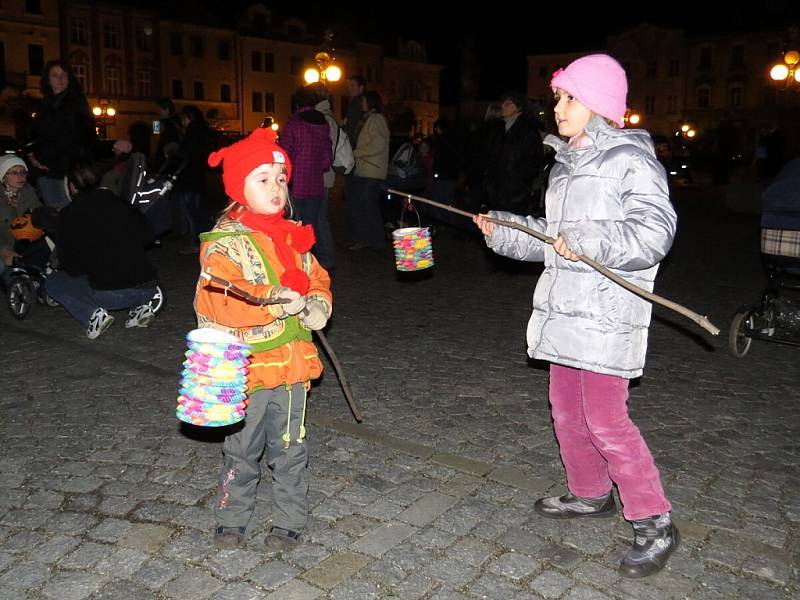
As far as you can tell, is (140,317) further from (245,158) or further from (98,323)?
(245,158)

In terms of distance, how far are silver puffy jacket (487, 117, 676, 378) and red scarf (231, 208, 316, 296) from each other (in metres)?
1.04

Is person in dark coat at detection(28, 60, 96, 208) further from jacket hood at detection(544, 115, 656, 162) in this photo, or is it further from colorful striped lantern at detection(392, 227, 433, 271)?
jacket hood at detection(544, 115, 656, 162)

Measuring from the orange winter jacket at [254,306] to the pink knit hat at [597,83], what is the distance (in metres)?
1.33

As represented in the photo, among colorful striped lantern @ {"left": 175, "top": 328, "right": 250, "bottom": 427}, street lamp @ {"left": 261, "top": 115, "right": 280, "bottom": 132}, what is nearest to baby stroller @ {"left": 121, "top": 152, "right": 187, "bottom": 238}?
street lamp @ {"left": 261, "top": 115, "right": 280, "bottom": 132}

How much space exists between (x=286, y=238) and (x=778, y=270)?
4.97 metres

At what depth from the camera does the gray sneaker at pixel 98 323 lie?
7.13 meters

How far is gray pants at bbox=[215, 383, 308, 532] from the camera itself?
3520 mm

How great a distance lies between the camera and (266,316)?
10.9 feet

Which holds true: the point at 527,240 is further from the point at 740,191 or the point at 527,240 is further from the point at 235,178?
the point at 740,191

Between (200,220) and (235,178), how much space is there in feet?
29.2

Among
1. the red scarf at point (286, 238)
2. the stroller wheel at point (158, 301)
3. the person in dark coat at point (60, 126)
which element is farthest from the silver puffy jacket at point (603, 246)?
the person in dark coat at point (60, 126)

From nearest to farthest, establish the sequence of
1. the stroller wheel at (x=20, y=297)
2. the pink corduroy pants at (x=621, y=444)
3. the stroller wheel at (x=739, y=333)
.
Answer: the pink corduroy pants at (x=621, y=444), the stroller wheel at (x=739, y=333), the stroller wheel at (x=20, y=297)

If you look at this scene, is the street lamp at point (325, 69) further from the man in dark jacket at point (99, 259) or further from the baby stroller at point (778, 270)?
the baby stroller at point (778, 270)

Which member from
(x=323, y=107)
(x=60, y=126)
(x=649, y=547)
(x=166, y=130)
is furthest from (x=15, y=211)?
(x=649, y=547)
